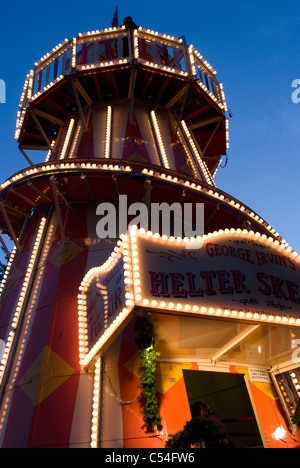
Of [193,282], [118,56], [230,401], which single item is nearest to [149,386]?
[193,282]

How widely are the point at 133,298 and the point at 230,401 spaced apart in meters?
7.43

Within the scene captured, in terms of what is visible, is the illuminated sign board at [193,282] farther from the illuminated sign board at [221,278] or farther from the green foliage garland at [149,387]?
the green foliage garland at [149,387]

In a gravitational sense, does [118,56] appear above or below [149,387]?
above

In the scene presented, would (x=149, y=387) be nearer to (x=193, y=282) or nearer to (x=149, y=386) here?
(x=149, y=386)

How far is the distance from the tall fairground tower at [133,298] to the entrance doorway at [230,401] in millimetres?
53

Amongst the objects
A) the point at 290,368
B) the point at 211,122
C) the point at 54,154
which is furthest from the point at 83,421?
the point at 211,122

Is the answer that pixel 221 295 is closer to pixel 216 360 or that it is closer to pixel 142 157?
pixel 216 360

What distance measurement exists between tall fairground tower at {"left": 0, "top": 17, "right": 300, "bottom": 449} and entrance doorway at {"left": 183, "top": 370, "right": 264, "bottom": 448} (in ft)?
0.17

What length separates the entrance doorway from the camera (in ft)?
30.0

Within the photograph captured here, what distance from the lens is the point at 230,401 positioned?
36.6ft

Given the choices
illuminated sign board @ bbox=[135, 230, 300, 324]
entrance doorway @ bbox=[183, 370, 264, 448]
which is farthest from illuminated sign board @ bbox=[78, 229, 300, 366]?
entrance doorway @ bbox=[183, 370, 264, 448]

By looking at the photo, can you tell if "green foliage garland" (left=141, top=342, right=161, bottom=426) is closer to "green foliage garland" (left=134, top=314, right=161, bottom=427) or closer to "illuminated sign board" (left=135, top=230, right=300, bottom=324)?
"green foliage garland" (left=134, top=314, right=161, bottom=427)
